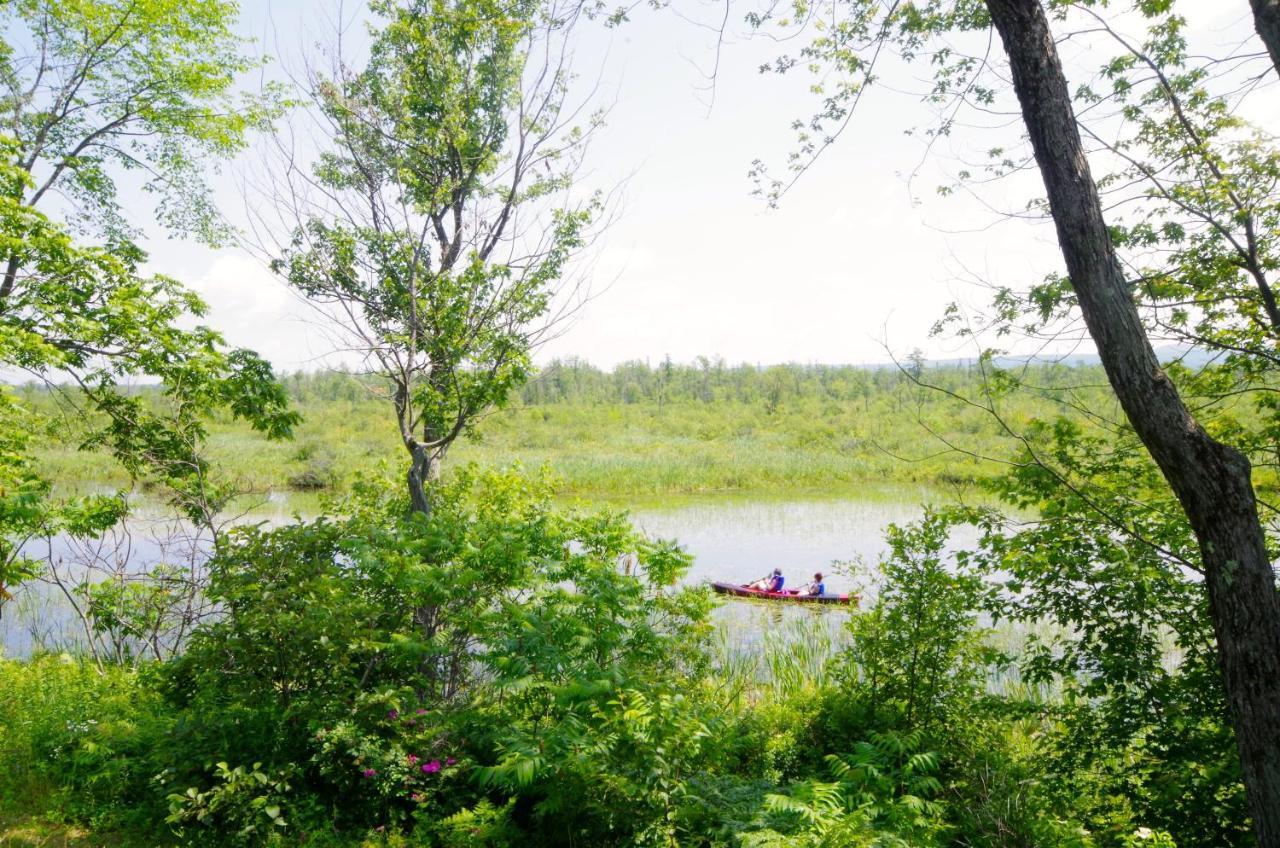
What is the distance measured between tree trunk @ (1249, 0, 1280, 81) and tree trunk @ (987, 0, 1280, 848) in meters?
0.87

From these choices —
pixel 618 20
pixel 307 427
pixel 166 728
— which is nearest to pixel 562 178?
pixel 618 20

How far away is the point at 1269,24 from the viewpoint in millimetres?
2936

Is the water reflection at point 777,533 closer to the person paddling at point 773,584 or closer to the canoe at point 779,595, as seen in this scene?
the canoe at point 779,595

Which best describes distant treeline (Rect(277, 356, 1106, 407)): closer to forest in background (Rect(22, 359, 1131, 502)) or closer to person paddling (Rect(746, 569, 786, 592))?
forest in background (Rect(22, 359, 1131, 502))

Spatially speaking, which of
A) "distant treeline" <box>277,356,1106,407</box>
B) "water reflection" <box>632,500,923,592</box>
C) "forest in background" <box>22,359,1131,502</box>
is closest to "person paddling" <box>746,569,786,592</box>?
"water reflection" <box>632,500,923,592</box>

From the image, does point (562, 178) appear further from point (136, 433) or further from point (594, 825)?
point (594, 825)

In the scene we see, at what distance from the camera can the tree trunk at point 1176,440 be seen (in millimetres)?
2627

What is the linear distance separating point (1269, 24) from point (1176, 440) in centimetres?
186

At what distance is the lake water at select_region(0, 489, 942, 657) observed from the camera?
10312 mm

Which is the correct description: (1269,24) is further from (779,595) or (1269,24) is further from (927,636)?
(779,595)

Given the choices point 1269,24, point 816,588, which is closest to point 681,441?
point 816,588

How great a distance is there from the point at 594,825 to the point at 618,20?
14.5 feet

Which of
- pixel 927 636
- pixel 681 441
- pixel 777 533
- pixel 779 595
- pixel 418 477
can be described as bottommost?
pixel 779 595

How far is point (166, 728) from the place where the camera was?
13.5 feet
